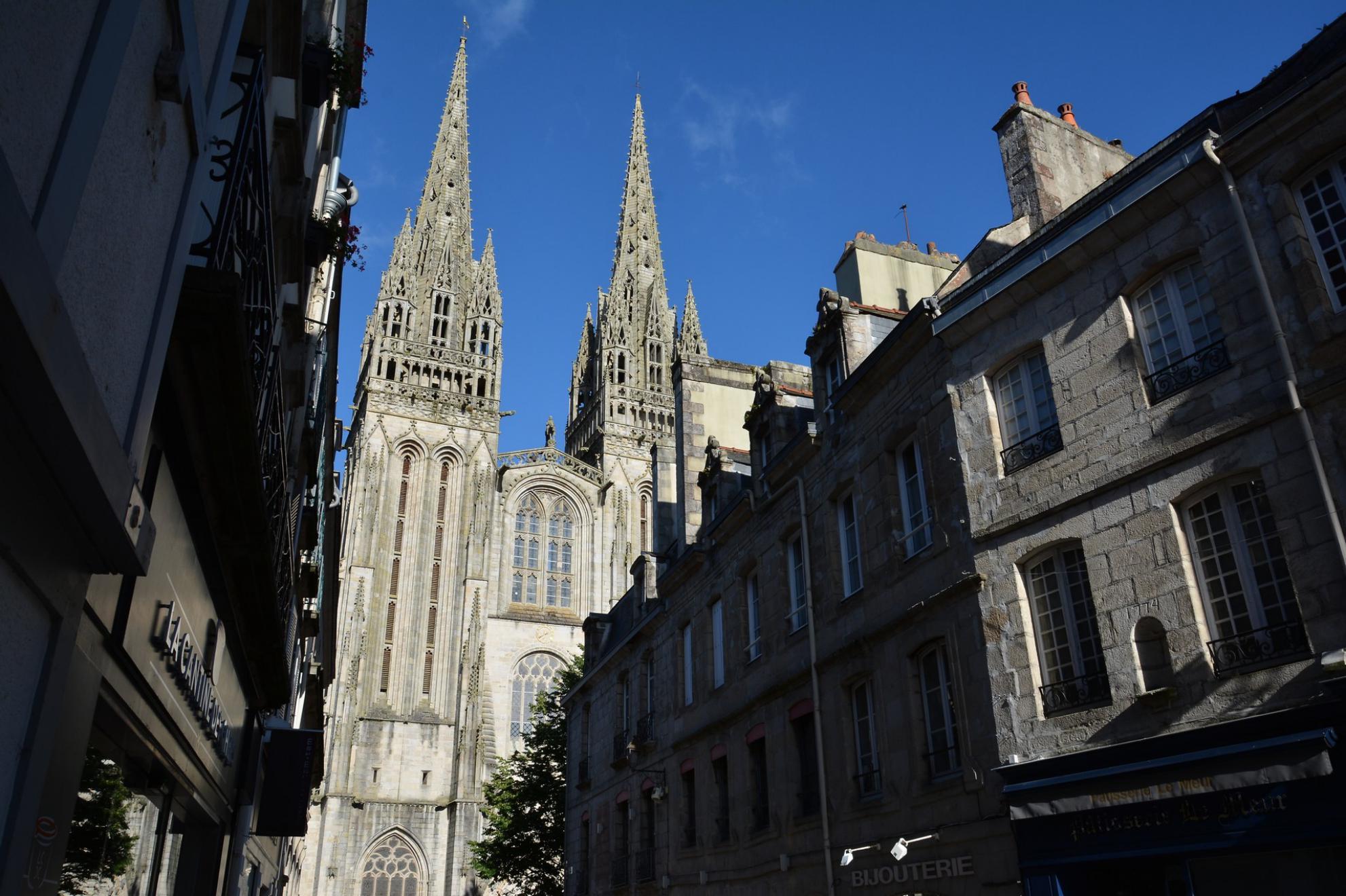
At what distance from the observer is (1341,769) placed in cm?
695

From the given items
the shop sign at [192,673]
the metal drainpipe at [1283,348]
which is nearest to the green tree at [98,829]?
the shop sign at [192,673]

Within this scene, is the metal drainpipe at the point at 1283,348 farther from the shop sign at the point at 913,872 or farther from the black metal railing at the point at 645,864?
the black metal railing at the point at 645,864

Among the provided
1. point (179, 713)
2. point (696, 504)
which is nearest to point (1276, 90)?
point (179, 713)

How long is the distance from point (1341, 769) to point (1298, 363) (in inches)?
120

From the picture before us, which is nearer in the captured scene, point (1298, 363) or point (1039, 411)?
point (1298, 363)

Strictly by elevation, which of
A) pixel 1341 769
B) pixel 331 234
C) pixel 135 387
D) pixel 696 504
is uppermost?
pixel 696 504

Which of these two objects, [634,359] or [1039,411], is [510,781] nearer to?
[1039,411]

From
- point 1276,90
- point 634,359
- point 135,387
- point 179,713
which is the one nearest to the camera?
point 135,387

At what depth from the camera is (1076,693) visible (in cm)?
923

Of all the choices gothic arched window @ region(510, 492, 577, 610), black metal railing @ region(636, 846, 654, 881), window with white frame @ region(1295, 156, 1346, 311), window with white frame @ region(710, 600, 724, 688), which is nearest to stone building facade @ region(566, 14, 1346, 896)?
window with white frame @ region(1295, 156, 1346, 311)

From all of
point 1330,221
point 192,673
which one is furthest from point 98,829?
point 1330,221

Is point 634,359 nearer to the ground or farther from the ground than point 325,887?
farther from the ground

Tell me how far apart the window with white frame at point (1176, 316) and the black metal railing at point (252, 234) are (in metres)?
7.51

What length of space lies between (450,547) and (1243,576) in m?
45.5
